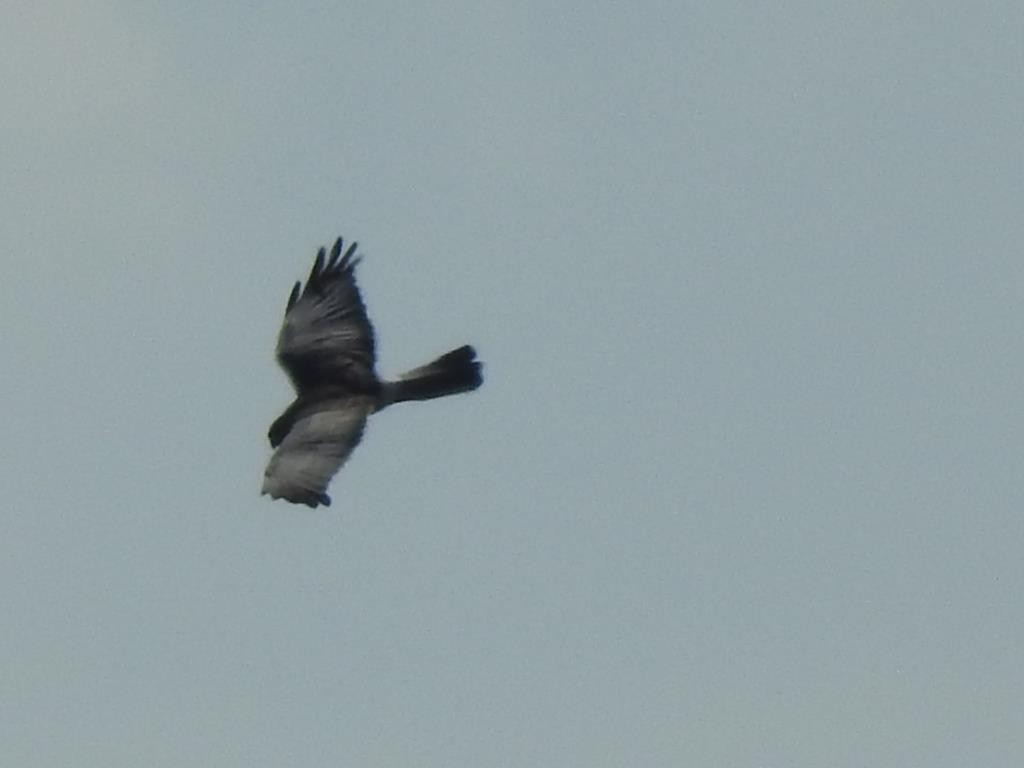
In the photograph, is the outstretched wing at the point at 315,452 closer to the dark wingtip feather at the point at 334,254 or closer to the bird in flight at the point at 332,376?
the bird in flight at the point at 332,376

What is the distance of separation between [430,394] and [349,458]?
2092 mm

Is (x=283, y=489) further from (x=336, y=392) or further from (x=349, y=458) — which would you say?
(x=336, y=392)

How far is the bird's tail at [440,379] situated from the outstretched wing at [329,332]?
12.5 inches

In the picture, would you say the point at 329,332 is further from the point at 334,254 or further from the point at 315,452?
the point at 315,452

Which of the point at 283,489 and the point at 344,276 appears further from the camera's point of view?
the point at 344,276

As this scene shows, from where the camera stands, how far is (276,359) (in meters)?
33.3

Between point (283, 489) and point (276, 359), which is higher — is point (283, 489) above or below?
below

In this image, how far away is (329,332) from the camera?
3322 cm

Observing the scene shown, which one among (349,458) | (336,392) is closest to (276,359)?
(336,392)

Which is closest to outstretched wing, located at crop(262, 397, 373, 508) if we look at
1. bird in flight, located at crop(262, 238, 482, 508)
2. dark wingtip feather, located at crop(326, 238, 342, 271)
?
bird in flight, located at crop(262, 238, 482, 508)

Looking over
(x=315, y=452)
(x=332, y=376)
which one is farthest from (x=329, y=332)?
(x=315, y=452)

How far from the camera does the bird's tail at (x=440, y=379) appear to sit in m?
32.2

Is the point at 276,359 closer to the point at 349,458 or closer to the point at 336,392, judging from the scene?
the point at 336,392

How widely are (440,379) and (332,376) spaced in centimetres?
132
